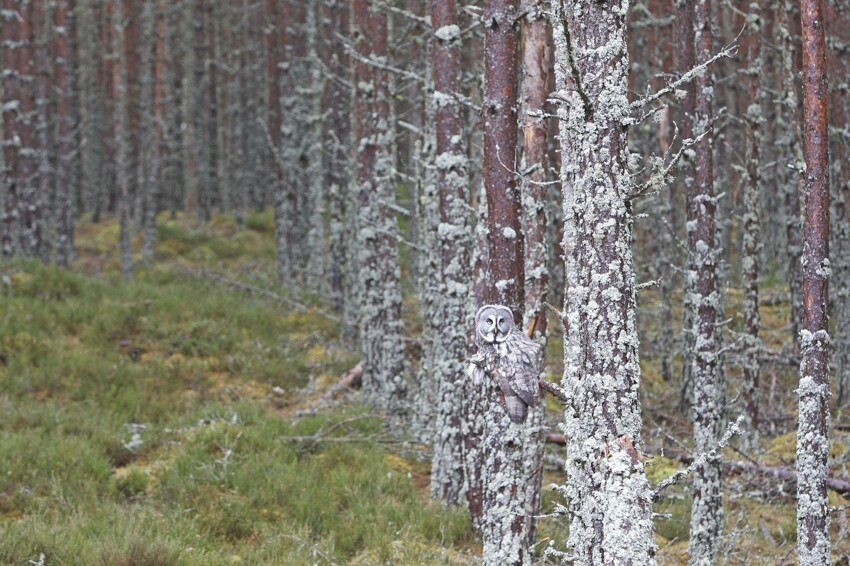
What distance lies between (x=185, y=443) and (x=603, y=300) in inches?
266

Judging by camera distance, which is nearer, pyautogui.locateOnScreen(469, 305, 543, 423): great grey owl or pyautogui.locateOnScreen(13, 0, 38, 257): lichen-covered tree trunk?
pyautogui.locateOnScreen(469, 305, 543, 423): great grey owl

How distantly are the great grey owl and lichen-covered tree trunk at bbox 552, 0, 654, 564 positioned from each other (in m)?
0.49

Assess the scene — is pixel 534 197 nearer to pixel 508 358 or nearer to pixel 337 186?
pixel 508 358

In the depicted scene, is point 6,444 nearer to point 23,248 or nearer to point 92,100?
point 23,248

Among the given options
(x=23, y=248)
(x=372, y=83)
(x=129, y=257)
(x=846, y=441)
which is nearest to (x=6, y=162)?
(x=23, y=248)

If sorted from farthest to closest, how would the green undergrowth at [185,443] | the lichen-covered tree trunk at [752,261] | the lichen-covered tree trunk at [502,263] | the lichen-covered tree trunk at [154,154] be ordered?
the lichen-covered tree trunk at [154,154] → the lichen-covered tree trunk at [752,261] → the green undergrowth at [185,443] → the lichen-covered tree trunk at [502,263]

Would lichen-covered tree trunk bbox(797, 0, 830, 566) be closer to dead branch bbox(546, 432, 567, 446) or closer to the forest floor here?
the forest floor

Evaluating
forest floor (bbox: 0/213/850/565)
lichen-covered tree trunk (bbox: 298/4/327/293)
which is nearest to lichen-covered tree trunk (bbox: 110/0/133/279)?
forest floor (bbox: 0/213/850/565)

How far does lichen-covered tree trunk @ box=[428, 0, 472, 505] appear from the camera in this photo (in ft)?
26.7

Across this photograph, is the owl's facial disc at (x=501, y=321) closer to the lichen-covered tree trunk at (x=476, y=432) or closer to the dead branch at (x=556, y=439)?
the lichen-covered tree trunk at (x=476, y=432)

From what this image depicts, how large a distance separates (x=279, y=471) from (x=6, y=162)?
11.8m

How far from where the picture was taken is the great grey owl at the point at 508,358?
474 cm

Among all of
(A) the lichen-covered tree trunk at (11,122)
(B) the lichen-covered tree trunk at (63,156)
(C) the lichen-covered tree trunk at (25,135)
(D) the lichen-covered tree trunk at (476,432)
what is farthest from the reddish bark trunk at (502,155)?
(B) the lichen-covered tree trunk at (63,156)

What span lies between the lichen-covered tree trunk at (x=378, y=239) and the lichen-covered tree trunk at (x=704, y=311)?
4335mm
